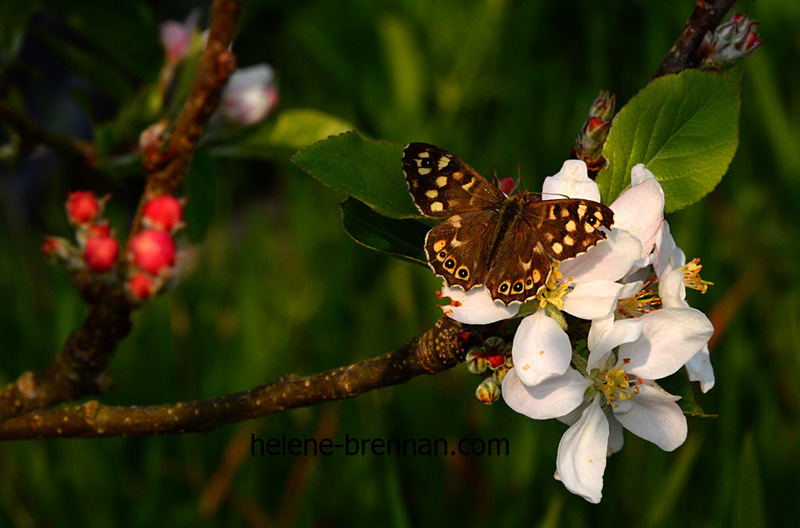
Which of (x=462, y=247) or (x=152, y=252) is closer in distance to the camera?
(x=462, y=247)

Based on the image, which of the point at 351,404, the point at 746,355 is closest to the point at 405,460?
the point at 351,404

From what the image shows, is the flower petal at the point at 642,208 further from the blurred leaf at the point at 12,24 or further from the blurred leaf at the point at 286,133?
the blurred leaf at the point at 12,24

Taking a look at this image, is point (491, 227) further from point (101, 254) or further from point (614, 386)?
point (101, 254)

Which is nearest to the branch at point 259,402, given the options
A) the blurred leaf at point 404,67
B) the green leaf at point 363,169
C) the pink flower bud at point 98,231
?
the green leaf at point 363,169

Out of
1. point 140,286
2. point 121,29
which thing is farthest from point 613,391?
point 121,29

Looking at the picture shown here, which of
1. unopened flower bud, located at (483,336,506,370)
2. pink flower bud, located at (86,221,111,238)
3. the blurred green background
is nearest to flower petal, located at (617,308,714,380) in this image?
unopened flower bud, located at (483,336,506,370)

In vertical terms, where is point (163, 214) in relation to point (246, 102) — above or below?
below

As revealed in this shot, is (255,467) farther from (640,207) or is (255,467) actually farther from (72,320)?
(640,207)
